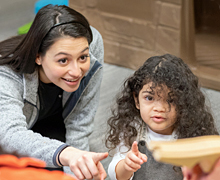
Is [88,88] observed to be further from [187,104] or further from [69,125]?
[187,104]

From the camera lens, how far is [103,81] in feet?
7.28

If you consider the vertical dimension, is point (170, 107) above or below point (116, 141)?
above

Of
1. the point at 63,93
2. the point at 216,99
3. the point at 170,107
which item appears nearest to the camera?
the point at 170,107

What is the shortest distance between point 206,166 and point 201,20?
1606 millimetres

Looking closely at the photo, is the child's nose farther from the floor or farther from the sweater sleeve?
the sweater sleeve

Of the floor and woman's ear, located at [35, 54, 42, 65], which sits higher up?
woman's ear, located at [35, 54, 42, 65]

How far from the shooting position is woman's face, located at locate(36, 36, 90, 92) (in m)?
1.10

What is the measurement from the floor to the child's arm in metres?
0.27

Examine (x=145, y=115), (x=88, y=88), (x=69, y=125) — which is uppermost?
(x=145, y=115)

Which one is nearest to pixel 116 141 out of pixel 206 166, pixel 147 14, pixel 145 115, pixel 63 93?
pixel 145 115

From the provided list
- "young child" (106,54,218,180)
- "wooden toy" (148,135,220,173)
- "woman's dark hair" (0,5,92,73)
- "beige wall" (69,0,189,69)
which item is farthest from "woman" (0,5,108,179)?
"beige wall" (69,0,189,69)

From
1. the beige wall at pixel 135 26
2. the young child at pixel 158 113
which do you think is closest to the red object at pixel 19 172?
the young child at pixel 158 113

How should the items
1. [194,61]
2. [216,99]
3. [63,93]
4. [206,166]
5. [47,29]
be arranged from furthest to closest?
[194,61] < [216,99] < [63,93] < [47,29] < [206,166]

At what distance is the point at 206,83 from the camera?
2.06m
